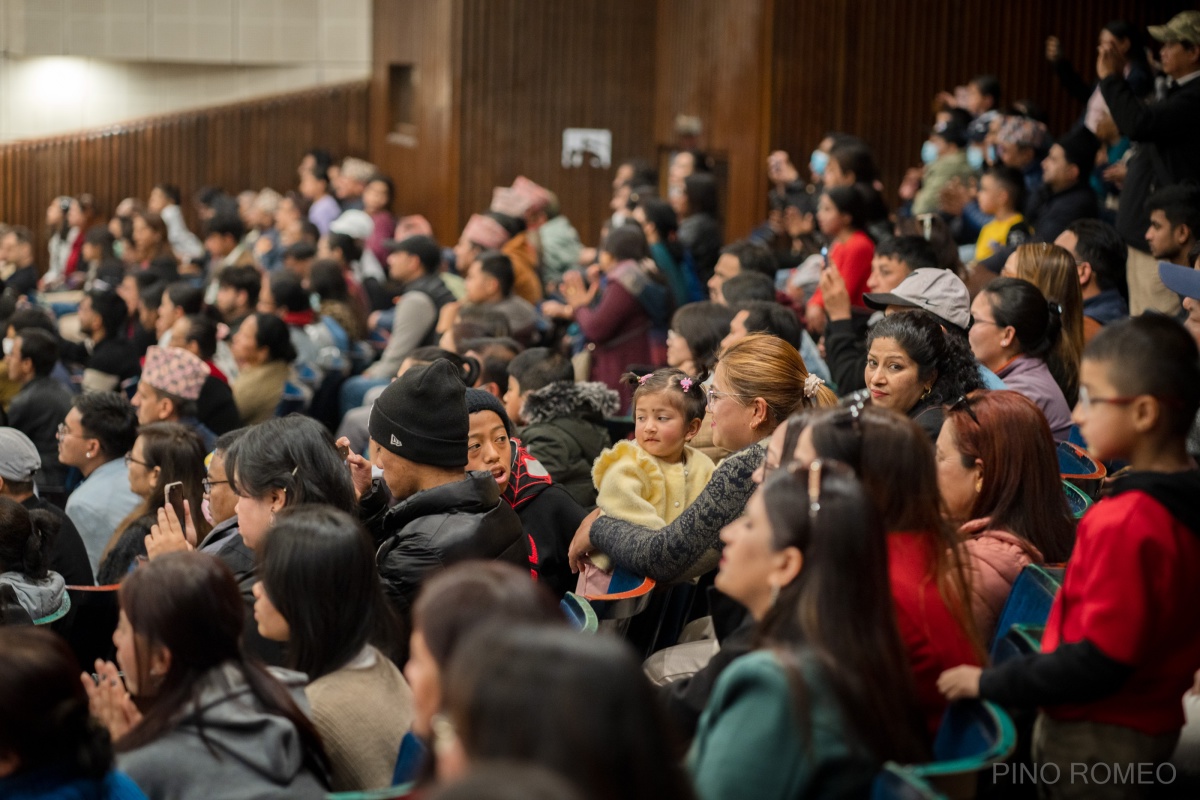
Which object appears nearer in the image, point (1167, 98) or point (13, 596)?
point (13, 596)

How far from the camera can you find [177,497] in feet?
12.9

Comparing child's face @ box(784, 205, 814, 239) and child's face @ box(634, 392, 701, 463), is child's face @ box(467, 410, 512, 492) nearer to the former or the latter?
child's face @ box(634, 392, 701, 463)

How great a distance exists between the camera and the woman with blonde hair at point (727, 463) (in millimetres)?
2930

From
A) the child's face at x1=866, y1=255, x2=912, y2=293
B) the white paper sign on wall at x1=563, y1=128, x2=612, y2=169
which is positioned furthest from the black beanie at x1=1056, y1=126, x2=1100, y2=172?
the white paper sign on wall at x1=563, y1=128, x2=612, y2=169

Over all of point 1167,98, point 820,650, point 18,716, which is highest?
point 1167,98

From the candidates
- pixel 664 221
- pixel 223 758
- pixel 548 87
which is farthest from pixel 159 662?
pixel 548 87

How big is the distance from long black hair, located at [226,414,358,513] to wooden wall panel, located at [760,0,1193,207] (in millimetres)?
6282

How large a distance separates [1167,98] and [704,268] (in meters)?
2.80

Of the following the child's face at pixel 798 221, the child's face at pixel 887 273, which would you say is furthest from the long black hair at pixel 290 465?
the child's face at pixel 798 221

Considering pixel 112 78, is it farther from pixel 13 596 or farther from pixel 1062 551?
pixel 1062 551

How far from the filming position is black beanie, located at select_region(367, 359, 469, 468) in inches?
121

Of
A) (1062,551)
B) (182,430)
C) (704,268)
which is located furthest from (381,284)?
(1062,551)

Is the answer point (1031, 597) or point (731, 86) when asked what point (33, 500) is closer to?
point (1031, 597)

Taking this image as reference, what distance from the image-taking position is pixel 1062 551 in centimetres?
279
